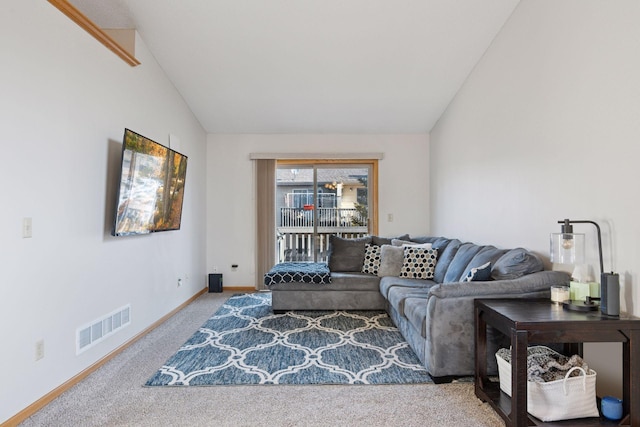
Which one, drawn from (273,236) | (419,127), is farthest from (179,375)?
(419,127)

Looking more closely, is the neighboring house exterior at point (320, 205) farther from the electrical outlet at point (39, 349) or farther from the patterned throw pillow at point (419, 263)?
the electrical outlet at point (39, 349)

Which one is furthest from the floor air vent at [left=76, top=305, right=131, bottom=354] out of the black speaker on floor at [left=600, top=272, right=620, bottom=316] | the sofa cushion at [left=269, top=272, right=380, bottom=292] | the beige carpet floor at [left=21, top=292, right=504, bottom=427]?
the black speaker on floor at [left=600, top=272, right=620, bottom=316]

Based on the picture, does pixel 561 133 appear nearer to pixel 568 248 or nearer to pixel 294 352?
pixel 568 248

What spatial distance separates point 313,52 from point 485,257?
103 inches

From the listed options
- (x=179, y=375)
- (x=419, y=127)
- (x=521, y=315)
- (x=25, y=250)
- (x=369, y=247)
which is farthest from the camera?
(x=419, y=127)

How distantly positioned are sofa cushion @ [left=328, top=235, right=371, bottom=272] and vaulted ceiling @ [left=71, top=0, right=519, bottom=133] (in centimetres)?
175

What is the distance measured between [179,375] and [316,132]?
3.97 metres

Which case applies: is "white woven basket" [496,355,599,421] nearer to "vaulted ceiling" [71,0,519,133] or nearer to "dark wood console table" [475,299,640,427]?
"dark wood console table" [475,299,640,427]

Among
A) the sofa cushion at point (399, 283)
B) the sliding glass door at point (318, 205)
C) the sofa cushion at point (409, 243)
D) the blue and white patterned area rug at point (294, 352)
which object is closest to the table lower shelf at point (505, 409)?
→ the blue and white patterned area rug at point (294, 352)

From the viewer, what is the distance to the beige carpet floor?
211 cm

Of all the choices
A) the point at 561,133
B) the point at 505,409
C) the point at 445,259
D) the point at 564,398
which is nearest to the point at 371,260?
the point at 445,259

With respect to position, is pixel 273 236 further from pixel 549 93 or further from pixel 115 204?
pixel 549 93

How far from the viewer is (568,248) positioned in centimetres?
220

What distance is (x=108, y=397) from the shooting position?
2.39 m
